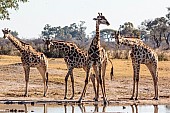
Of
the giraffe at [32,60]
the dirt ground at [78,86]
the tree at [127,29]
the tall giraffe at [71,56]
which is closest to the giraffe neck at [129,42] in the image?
the tall giraffe at [71,56]

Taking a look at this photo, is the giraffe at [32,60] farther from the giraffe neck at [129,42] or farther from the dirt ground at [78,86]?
the giraffe neck at [129,42]

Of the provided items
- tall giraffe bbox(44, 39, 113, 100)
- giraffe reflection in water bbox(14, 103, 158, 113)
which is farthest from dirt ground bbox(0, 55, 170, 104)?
giraffe reflection in water bbox(14, 103, 158, 113)

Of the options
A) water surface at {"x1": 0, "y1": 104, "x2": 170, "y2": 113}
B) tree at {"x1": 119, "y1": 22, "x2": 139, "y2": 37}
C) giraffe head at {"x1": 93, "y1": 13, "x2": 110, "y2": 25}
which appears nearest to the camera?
water surface at {"x1": 0, "y1": 104, "x2": 170, "y2": 113}

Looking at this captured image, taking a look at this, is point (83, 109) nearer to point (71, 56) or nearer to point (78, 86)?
point (71, 56)

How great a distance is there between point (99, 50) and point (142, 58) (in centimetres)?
278

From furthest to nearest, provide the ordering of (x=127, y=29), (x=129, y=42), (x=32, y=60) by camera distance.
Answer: (x=127, y=29) < (x=32, y=60) < (x=129, y=42)

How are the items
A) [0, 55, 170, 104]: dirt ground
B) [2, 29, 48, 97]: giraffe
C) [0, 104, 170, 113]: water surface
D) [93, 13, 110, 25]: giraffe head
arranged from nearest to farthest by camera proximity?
[0, 104, 170, 113]: water surface
[93, 13, 110, 25]: giraffe head
[0, 55, 170, 104]: dirt ground
[2, 29, 48, 97]: giraffe

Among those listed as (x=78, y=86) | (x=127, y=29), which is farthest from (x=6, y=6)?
(x=127, y=29)

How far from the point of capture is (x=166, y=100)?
76.8 feet

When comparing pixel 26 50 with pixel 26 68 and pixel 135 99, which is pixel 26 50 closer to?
pixel 26 68

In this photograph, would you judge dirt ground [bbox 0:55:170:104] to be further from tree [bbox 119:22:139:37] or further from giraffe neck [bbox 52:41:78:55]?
tree [bbox 119:22:139:37]

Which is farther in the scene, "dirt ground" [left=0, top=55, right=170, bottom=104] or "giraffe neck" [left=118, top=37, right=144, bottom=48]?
"dirt ground" [left=0, top=55, right=170, bottom=104]

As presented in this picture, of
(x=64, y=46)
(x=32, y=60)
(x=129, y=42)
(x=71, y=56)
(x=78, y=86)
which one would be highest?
(x=129, y=42)

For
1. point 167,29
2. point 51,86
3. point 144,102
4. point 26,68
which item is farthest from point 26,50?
point 167,29
